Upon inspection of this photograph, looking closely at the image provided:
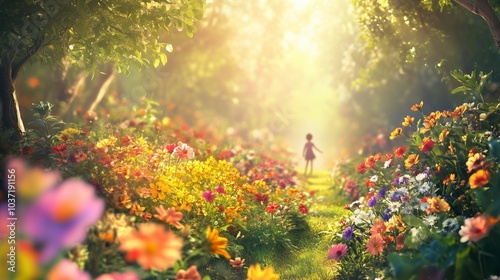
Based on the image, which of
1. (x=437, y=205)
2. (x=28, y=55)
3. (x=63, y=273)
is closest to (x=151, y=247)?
(x=63, y=273)

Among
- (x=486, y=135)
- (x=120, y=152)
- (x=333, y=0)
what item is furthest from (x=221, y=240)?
(x=333, y=0)

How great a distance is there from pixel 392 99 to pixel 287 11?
312 inches

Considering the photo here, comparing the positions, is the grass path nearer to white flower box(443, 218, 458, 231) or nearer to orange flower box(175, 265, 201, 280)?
white flower box(443, 218, 458, 231)

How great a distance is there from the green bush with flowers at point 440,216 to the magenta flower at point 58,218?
257cm

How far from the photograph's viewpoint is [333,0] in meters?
23.4

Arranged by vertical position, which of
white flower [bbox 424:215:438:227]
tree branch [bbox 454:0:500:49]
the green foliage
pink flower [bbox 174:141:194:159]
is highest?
tree branch [bbox 454:0:500:49]

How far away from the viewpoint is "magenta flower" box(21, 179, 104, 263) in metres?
3.25

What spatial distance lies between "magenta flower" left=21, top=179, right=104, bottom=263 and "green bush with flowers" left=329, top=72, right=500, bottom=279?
8.42 feet

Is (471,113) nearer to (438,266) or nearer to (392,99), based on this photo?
(438,266)

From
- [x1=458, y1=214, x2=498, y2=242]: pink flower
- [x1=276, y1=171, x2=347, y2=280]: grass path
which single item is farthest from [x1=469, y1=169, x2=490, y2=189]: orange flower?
[x1=276, y1=171, x2=347, y2=280]: grass path

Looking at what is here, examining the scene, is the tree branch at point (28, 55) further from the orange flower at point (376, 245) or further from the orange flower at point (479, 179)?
the orange flower at point (479, 179)

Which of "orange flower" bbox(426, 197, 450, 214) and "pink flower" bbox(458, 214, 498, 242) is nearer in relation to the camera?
"pink flower" bbox(458, 214, 498, 242)

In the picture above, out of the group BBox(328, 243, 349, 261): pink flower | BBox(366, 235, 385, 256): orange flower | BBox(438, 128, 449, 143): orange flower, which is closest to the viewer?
BBox(366, 235, 385, 256): orange flower

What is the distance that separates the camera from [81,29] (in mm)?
6105
